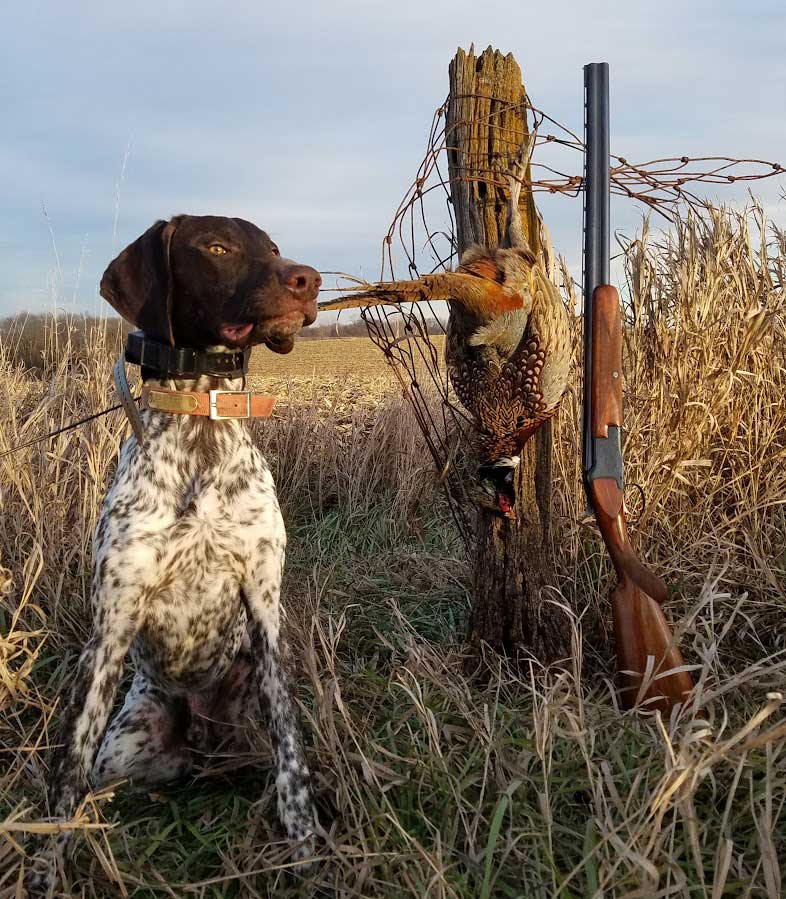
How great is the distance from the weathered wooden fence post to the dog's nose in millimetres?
623

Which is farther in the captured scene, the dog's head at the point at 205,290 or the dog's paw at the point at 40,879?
the dog's head at the point at 205,290

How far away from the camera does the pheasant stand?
9.46 ft

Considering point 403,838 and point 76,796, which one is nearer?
point 403,838

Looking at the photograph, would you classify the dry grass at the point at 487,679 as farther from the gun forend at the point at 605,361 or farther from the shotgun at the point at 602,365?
the gun forend at the point at 605,361

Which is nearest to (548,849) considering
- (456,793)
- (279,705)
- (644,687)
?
(456,793)

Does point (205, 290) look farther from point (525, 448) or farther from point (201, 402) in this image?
point (525, 448)

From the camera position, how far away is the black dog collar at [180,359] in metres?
2.73

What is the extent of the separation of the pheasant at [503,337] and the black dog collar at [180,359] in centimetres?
38

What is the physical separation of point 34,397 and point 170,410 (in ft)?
11.9

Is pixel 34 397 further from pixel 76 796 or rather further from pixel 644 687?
pixel 644 687


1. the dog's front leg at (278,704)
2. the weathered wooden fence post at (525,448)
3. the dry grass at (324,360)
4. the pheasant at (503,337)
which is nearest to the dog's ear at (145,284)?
the pheasant at (503,337)

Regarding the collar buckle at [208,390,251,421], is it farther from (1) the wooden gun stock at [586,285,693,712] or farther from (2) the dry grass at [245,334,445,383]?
(2) the dry grass at [245,334,445,383]

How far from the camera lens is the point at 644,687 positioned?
2.55 m

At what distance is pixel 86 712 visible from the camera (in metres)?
2.64
